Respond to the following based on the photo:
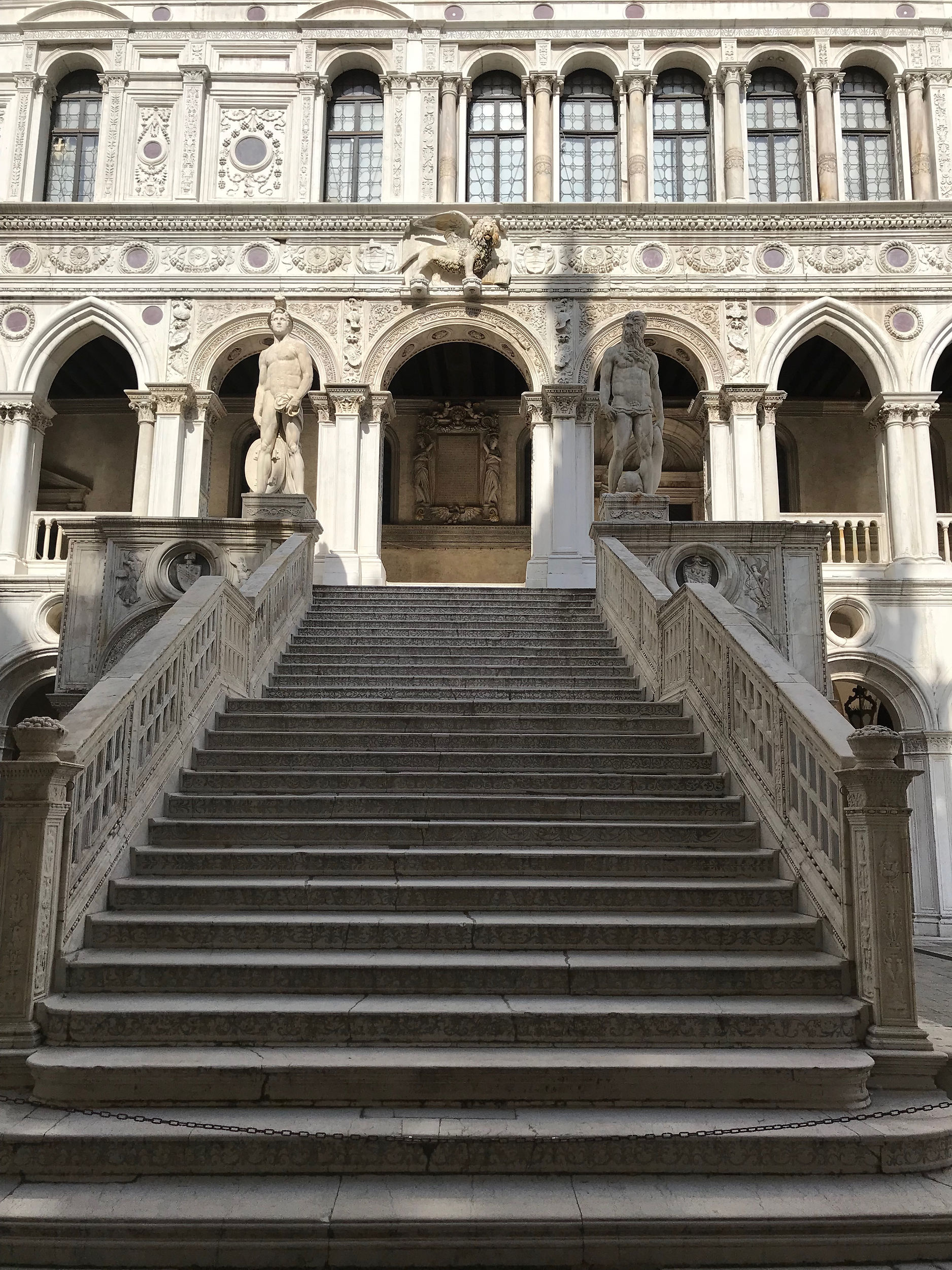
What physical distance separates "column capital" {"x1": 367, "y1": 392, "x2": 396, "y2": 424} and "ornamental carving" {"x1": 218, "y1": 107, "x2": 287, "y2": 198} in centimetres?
430

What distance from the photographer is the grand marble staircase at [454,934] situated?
4.70 m

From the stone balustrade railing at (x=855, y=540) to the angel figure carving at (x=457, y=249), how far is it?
6.49 m

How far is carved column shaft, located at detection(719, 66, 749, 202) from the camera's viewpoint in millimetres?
18828

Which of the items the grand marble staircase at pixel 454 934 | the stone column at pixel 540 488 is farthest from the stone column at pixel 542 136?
the grand marble staircase at pixel 454 934

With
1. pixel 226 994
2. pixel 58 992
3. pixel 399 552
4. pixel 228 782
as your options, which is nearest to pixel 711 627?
pixel 228 782

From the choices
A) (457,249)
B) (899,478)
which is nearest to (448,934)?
(899,478)

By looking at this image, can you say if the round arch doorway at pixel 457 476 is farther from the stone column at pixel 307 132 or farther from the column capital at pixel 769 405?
the column capital at pixel 769 405

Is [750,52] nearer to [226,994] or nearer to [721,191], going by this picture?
[721,191]

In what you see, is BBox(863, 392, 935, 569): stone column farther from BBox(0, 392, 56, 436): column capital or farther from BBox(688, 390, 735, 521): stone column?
BBox(0, 392, 56, 436): column capital

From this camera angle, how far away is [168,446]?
58.7 feet

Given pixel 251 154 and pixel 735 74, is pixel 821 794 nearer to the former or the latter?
pixel 251 154

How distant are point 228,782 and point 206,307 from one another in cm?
1316

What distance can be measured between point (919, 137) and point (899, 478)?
6319 millimetres

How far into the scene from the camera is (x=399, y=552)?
22500 mm
